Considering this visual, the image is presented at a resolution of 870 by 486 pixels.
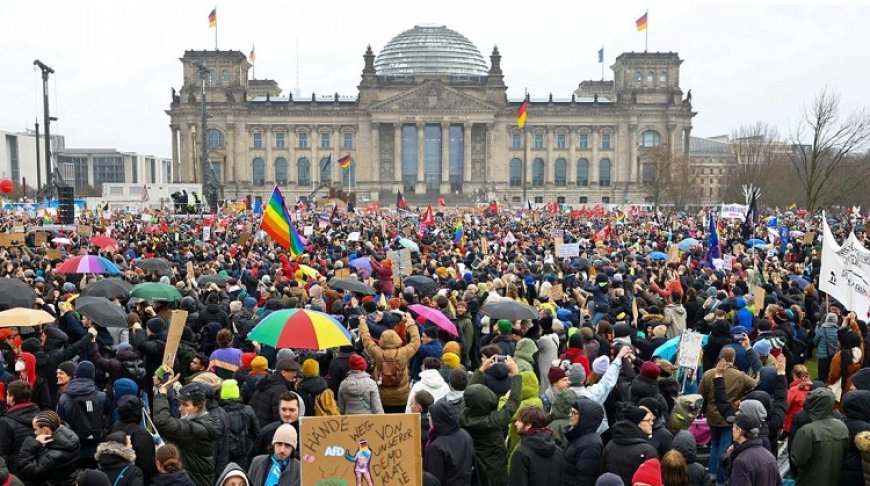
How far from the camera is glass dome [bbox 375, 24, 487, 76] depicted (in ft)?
368

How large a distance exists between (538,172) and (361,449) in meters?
95.5

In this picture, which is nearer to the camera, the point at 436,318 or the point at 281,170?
the point at 436,318

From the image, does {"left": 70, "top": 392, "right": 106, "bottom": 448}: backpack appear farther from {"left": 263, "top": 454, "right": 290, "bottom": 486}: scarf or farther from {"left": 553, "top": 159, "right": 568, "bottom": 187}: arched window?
{"left": 553, "top": 159, "right": 568, "bottom": 187}: arched window

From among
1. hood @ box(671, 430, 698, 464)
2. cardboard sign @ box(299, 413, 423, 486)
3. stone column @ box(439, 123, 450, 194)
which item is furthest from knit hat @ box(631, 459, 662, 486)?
stone column @ box(439, 123, 450, 194)

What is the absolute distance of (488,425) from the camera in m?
7.30

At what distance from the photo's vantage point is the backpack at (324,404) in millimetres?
8094

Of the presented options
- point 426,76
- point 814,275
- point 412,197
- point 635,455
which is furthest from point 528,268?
point 426,76

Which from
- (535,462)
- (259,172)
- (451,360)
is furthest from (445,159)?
(535,462)

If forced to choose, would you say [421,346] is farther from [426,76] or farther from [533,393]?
[426,76]

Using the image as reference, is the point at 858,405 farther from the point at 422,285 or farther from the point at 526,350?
the point at 422,285

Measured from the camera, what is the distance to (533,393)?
8.05 metres

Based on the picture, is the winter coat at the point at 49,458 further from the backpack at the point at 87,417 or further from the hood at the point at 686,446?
the hood at the point at 686,446

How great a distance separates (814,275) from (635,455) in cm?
1565

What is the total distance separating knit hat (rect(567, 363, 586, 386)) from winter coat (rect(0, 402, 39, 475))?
4.65 m
